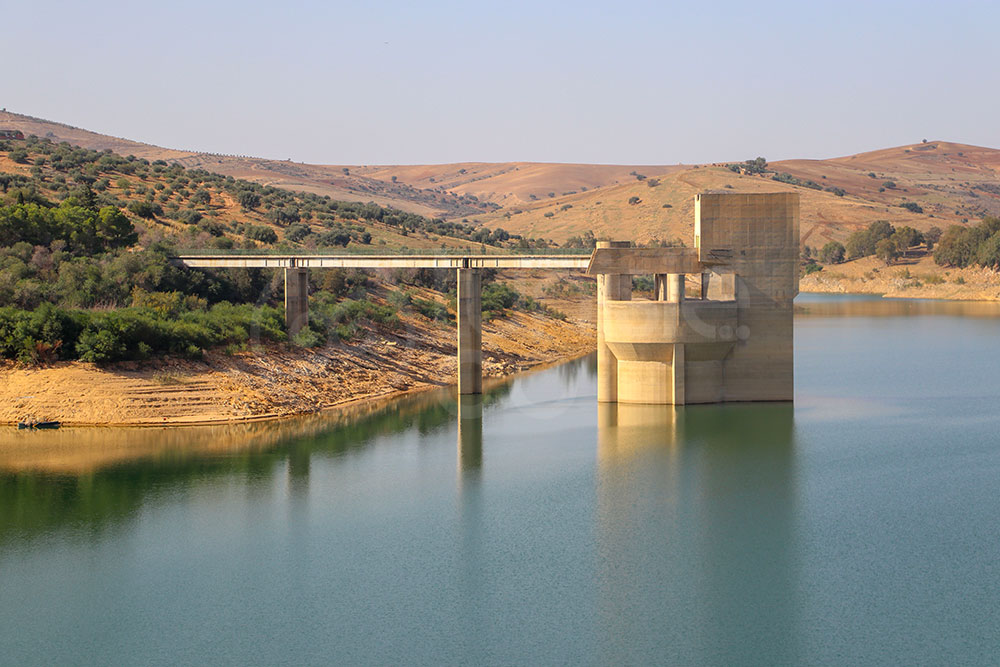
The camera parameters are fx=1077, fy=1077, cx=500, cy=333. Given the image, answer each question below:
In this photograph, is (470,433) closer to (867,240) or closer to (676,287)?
(676,287)

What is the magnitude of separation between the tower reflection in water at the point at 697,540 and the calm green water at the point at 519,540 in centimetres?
10

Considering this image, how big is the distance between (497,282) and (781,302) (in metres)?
38.1

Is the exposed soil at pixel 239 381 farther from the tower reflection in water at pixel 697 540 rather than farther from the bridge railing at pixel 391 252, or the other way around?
the tower reflection in water at pixel 697 540

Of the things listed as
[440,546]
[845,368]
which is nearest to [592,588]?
[440,546]

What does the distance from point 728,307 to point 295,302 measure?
2333 cm

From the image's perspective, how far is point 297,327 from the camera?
58.1 metres

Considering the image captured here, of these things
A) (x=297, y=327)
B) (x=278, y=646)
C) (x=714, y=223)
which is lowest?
(x=278, y=646)

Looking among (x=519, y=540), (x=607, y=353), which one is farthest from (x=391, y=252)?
(x=519, y=540)

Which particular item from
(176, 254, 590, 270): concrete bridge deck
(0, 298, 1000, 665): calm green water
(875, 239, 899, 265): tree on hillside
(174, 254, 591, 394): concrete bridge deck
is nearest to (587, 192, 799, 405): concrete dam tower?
(0, 298, 1000, 665): calm green water

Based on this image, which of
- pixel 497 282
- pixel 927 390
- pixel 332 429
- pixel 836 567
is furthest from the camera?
pixel 497 282

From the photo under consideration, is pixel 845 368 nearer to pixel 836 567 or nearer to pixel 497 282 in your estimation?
pixel 497 282

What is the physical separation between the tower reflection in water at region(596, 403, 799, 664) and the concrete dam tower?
10.7 ft

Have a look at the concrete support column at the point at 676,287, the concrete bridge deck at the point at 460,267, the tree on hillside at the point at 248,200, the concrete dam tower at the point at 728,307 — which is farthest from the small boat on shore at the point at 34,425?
the tree on hillside at the point at 248,200

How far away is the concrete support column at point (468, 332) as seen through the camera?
5422 centimetres
